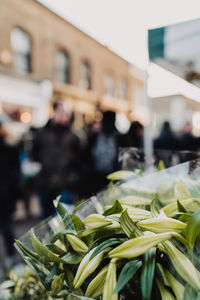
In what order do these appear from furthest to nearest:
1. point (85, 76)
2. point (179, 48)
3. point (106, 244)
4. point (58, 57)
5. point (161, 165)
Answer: point (85, 76), point (58, 57), point (179, 48), point (161, 165), point (106, 244)

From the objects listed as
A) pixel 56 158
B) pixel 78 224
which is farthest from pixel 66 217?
pixel 56 158

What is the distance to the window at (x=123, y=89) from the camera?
19817 mm

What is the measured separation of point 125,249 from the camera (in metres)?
0.62

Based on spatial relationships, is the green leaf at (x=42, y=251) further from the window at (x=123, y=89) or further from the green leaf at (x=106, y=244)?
the window at (x=123, y=89)

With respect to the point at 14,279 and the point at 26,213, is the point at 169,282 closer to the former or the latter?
the point at 14,279

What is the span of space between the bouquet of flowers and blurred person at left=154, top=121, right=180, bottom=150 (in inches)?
146

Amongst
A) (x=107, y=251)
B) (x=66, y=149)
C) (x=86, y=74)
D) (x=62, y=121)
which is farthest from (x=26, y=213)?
(x=86, y=74)

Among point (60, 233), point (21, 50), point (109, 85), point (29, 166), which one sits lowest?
point (29, 166)

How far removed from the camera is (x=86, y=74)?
1584 centimetres

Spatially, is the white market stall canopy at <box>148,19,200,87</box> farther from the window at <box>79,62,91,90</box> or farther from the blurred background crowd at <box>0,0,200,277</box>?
the window at <box>79,62,91,90</box>

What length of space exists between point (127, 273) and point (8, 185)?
2818mm

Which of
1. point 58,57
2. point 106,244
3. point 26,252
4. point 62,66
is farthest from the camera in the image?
point 62,66

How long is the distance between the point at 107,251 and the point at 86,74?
51.9 ft

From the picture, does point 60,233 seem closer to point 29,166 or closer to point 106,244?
point 106,244
